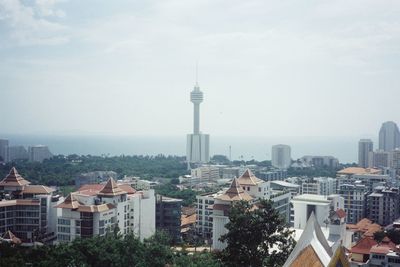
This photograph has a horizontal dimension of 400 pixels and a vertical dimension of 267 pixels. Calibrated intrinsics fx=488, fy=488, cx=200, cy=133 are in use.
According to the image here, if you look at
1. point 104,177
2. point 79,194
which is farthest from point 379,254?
point 104,177

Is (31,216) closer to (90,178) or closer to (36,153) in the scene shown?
(90,178)

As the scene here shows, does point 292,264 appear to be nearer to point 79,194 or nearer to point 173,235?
point 79,194

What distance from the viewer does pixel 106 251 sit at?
36.0ft

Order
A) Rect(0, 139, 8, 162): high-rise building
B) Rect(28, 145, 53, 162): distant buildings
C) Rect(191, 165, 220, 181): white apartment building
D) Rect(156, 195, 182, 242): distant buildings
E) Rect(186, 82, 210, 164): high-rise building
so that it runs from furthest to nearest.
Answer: Rect(186, 82, 210, 164): high-rise building
Rect(28, 145, 53, 162): distant buildings
Rect(0, 139, 8, 162): high-rise building
Rect(191, 165, 220, 181): white apartment building
Rect(156, 195, 182, 242): distant buildings

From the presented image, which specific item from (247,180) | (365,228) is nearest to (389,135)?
(365,228)

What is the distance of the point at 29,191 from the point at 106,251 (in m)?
7.10

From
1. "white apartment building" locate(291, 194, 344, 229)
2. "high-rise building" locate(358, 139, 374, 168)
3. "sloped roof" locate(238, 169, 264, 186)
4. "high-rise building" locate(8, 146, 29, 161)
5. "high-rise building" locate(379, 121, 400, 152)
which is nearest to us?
"white apartment building" locate(291, 194, 344, 229)

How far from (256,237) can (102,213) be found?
6036mm

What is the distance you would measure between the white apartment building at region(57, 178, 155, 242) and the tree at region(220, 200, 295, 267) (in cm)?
434

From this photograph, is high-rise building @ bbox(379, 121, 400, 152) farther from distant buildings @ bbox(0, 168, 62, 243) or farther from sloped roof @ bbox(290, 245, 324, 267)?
sloped roof @ bbox(290, 245, 324, 267)

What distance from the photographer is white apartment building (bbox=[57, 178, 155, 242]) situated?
14305 millimetres

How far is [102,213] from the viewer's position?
1438cm

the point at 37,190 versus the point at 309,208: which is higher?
the point at 37,190

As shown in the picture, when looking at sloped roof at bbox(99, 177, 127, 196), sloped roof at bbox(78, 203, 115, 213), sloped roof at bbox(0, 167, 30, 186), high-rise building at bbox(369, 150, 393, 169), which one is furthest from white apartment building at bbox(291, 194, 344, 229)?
high-rise building at bbox(369, 150, 393, 169)
